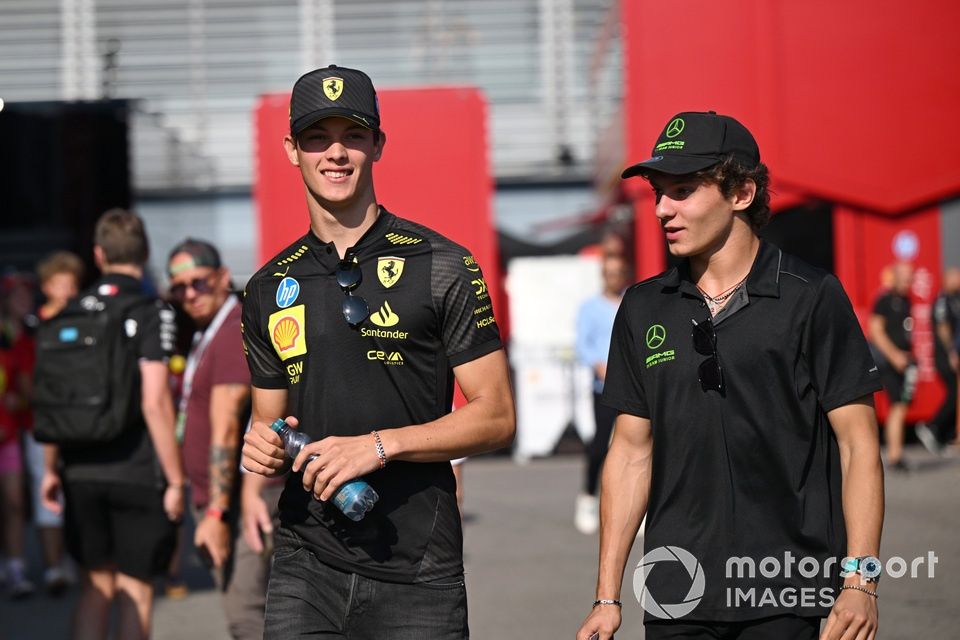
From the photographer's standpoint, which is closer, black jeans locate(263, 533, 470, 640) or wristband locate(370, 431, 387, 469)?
wristband locate(370, 431, 387, 469)

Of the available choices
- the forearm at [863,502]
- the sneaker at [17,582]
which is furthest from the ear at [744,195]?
the sneaker at [17,582]

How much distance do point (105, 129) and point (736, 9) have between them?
25.2 ft

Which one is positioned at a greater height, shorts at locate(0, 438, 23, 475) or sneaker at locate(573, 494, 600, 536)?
shorts at locate(0, 438, 23, 475)

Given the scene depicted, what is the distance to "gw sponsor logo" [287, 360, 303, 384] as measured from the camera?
358cm

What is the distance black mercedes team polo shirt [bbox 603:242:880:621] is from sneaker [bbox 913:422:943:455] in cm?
1206

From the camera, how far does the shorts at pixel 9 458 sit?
361 inches

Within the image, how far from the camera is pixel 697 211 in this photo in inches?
144

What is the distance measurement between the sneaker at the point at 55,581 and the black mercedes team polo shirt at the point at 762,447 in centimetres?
637

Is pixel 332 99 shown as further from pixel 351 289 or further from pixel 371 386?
pixel 371 386

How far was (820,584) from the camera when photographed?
136 inches

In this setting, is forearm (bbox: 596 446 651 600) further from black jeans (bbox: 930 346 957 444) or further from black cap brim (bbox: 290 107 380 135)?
black jeans (bbox: 930 346 957 444)

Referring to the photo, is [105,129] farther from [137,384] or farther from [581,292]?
[137,384]

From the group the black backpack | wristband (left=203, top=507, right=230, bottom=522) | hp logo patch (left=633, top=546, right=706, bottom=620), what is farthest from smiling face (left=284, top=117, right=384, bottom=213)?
the black backpack

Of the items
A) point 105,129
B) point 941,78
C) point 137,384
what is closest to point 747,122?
point 941,78
